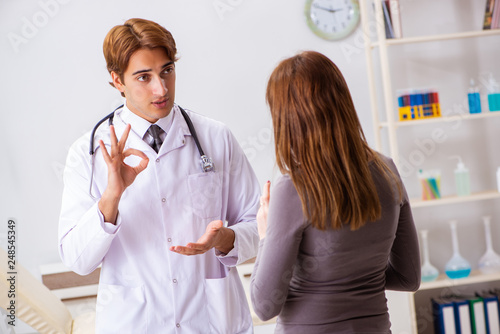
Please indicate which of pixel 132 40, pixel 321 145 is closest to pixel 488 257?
pixel 321 145

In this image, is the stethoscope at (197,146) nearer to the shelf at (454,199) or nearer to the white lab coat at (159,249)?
the white lab coat at (159,249)

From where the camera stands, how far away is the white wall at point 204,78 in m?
3.15

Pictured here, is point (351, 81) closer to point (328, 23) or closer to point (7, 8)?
point (328, 23)

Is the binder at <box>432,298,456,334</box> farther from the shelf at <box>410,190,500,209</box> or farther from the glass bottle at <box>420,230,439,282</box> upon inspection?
the shelf at <box>410,190,500,209</box>

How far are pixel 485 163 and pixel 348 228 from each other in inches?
106

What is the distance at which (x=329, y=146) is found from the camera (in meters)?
1.14

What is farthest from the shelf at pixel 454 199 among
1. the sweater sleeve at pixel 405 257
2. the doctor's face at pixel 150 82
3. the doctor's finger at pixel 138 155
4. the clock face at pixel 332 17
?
the doctor's finger at pixel 138 155

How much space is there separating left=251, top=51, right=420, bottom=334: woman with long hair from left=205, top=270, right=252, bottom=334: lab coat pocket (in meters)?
0.31

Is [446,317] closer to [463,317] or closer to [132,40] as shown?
[463,317]

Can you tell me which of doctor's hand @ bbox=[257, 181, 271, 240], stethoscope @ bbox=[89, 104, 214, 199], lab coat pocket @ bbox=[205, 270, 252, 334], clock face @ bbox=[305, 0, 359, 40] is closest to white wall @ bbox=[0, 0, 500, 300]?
clock face @ bbox=[305, 0, 359, 40]

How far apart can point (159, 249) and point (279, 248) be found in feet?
1.55

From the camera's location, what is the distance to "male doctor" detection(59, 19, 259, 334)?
1.44m

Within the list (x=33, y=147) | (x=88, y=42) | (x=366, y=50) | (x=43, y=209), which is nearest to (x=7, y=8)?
(x=88, y=42)

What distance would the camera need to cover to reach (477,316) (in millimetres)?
3143
